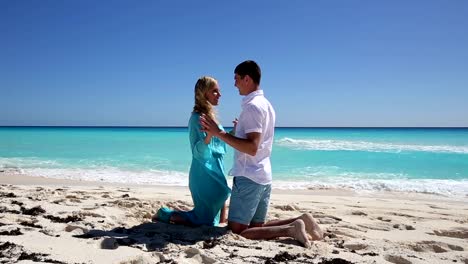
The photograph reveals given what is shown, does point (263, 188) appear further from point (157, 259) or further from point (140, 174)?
point (140, 174)

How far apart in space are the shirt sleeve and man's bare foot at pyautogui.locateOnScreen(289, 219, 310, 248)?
41.9 inches

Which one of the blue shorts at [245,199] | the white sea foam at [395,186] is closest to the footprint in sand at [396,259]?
the blue shorts at [245,199]

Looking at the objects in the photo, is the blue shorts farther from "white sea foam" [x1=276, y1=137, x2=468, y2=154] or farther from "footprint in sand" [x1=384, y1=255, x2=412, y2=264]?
"white sea foam" [x1=276, y1=137, x2=468, y2=154]

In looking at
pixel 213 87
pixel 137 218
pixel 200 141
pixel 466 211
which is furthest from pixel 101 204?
pixel 466 211

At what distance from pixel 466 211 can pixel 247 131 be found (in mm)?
5113

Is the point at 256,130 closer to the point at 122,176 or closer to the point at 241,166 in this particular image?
the point at 241,166

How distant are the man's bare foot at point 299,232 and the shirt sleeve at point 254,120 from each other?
1064 mm

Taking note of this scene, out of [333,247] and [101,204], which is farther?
[101,204]

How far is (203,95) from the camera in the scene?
4227 millimetres

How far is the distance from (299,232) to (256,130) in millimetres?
1152

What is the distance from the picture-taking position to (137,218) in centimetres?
488

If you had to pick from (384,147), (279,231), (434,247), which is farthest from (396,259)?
(384,147)

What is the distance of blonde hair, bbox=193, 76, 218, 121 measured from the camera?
13.8 feet

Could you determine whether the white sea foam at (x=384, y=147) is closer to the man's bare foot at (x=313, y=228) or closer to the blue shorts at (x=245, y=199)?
the man's bare foot at (x=313, y=228)
